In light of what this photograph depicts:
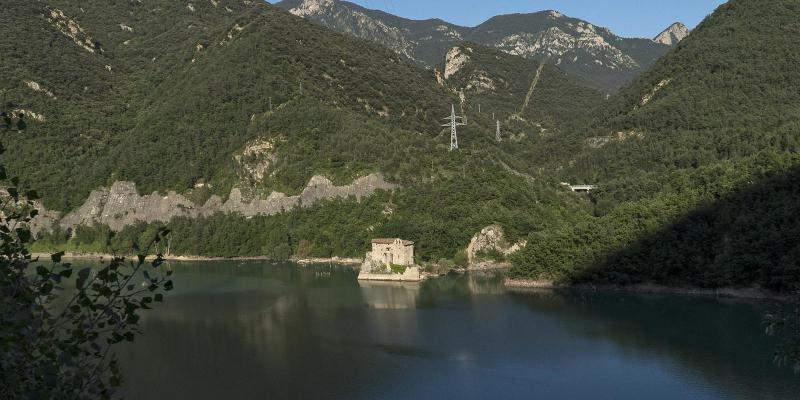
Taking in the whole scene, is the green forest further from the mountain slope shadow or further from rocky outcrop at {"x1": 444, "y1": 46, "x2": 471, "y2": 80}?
rocky outcrop at {"x1": 444, "y1": 46, "x2": 471, "y2": 80}

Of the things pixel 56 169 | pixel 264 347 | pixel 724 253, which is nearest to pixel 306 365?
pixel 264 347

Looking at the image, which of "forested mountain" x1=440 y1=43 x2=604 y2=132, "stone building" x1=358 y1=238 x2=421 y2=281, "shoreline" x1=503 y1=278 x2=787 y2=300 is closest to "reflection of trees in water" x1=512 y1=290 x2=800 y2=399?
"shoreline" x1=503 y1=278 x2=787 y2=300

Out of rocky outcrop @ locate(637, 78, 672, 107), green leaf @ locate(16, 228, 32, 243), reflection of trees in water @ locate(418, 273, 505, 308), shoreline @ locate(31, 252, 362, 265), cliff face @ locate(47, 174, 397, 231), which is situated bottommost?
reflection of trees in water @ locate(418, 273, 505, 308)

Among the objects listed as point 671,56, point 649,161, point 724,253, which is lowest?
point 724,253

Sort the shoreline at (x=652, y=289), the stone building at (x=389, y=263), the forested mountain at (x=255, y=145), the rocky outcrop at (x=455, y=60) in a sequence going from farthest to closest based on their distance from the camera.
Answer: the rocky outcrop at (x=455, y=60)
the forested mountain at (x=255, y=145)
the stone building at (x=389, y=263)
the shoreline at (x=652, y=289)

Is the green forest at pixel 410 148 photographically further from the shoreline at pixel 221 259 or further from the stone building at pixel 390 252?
the stone building at pixel 390 252

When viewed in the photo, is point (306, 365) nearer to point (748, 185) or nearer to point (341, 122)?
point (748, 185)

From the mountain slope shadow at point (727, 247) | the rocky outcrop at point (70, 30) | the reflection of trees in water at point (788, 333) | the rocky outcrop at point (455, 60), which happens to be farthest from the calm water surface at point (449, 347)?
the rocky outcrop at point (455, 60)
